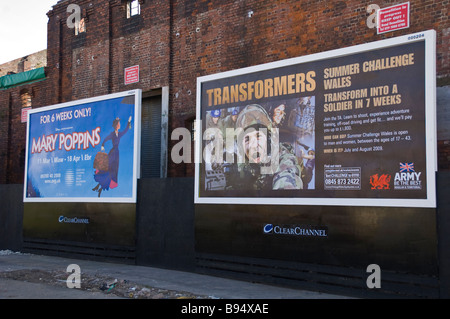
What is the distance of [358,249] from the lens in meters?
8.20

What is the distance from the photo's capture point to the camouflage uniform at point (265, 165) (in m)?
9.20

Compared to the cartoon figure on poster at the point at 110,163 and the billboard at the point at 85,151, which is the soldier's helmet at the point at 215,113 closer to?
the billboard at the point at 85,151

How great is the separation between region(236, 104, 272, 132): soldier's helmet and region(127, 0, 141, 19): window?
8.44 meters

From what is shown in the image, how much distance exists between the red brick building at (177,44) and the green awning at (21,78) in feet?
0.71

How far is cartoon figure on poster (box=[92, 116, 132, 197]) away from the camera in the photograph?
12336 millimetres

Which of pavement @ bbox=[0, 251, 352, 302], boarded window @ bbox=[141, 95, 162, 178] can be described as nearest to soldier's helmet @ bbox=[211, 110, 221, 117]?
pavement @ bbox=[0, 251, 352, 302]

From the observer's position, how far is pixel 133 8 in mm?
17062

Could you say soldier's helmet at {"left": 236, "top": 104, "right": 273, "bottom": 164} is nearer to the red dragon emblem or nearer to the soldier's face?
the soldier's face

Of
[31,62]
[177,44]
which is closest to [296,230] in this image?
[177,44]

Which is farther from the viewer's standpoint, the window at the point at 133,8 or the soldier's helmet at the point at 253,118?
the window at the point at 133,8

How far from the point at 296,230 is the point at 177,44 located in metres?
8.40

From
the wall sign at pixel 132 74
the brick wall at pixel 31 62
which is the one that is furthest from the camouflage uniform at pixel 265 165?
the brick wall at pixel 31 62

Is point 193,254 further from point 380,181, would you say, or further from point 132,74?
point 132,74
